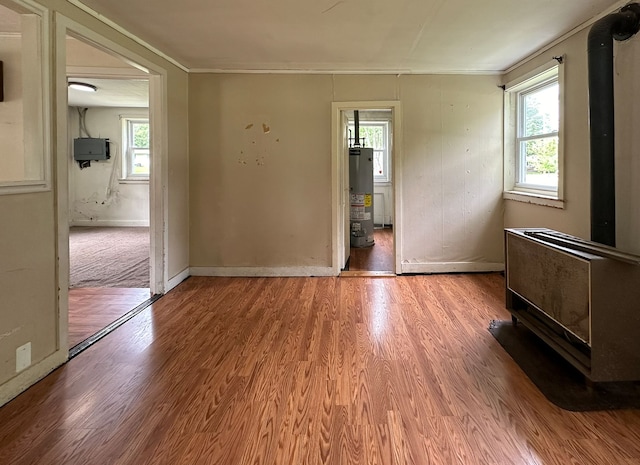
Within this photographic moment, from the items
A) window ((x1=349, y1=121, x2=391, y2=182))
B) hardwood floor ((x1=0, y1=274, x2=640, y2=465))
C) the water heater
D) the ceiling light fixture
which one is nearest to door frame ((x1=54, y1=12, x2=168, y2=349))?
hardwood floor ((x1=0, y1=274, x2=640, y2=465))

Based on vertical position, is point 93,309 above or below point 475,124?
below

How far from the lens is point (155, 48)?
370 cm

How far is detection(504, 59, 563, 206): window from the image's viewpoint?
146 inches

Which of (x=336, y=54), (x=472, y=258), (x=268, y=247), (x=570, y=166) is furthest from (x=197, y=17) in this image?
(x=472, y=258)

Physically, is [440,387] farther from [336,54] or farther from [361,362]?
[336,54]

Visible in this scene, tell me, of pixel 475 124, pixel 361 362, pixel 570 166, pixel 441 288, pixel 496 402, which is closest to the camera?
pixel 496 402

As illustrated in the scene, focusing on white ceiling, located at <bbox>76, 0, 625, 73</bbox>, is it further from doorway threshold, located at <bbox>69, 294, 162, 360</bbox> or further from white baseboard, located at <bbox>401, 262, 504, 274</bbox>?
doorway threshold, located at <bbox>69, 294, 162, 360</bbox>

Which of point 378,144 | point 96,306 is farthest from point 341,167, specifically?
point 378,144

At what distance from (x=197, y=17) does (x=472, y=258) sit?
3659mm

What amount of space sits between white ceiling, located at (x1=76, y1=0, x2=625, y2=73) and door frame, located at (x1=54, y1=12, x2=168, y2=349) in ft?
0.73

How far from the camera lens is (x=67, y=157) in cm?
250

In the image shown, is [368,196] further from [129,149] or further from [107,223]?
[107,223]

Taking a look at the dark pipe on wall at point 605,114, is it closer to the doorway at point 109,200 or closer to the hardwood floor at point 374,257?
the hardwood floor at point 374,257

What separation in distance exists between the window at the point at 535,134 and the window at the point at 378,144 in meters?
4.43
